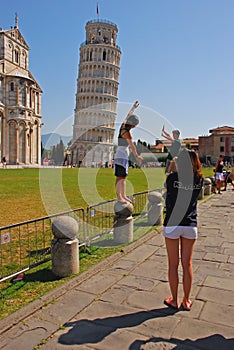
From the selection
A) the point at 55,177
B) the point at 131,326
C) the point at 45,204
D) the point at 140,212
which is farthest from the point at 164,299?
the point at 55,177

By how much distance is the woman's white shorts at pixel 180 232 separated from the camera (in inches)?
155

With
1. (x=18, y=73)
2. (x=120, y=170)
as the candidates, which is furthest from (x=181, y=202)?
(x=18, y=73)

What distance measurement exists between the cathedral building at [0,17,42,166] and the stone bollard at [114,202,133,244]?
45.5 metres

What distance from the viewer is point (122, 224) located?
7.04m

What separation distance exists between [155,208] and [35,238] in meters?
3.60

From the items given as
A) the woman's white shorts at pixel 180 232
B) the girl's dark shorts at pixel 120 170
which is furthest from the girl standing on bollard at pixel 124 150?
the woman's white shorts at pixel 180 232

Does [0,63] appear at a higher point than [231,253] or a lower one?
higher

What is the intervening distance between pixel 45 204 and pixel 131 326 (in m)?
8.92

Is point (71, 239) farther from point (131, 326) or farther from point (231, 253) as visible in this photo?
point (231, 253)

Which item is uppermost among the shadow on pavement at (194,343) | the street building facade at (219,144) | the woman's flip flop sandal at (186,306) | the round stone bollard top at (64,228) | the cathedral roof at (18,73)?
the cathedral roof at (18,73)

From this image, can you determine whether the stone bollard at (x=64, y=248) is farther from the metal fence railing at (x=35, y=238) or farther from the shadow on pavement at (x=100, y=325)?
the shadow on pavement at (x=100, y=325)

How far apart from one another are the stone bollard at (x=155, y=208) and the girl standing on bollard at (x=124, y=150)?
209 centimetres

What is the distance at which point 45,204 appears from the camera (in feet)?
39.4

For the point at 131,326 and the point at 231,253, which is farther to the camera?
the point at 231,253
